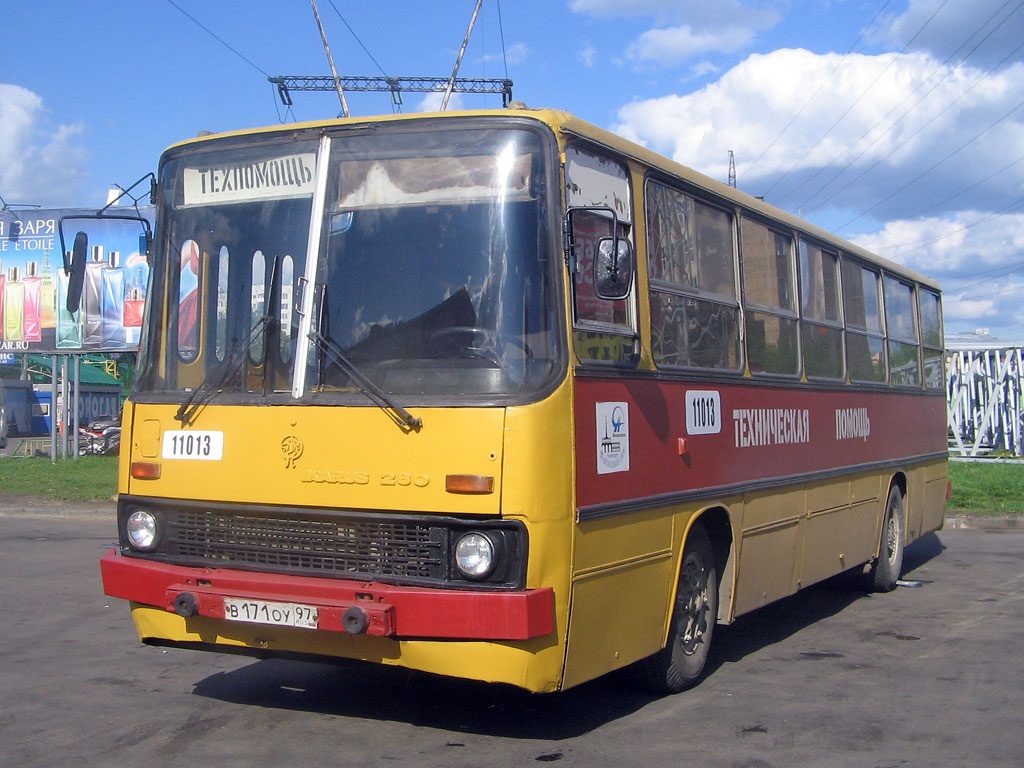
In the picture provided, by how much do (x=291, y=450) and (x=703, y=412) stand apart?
2.65 metres

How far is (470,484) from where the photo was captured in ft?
16.9

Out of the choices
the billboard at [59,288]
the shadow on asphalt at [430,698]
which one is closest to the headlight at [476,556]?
the shadow on asphalt at [430,698]

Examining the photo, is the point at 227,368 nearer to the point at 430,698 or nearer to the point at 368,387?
the point at 368,387

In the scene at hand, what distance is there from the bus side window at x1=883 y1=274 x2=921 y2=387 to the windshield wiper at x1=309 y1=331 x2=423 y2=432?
7576mm

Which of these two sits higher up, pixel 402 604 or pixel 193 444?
pixel 193 444

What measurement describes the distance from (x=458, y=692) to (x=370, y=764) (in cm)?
154

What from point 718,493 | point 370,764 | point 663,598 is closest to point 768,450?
point 718,493

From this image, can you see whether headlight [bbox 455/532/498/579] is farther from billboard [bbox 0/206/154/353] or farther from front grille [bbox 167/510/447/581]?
billboard [bbox 0/206/154/353]

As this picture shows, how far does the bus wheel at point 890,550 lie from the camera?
1119 cm

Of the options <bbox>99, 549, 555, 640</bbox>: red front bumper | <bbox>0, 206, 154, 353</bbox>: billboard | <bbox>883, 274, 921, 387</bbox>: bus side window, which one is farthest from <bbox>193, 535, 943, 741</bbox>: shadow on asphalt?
<bbox>0, 206, 154, 353</bbox>: billboard

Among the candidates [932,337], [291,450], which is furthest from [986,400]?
[291,450]

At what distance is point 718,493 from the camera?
7.15 meters

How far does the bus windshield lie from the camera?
211 inches

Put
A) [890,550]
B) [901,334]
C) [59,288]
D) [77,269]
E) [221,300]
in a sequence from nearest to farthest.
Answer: [221,300]
[77,269]
[890,550]
[901,334]
[59,288]
